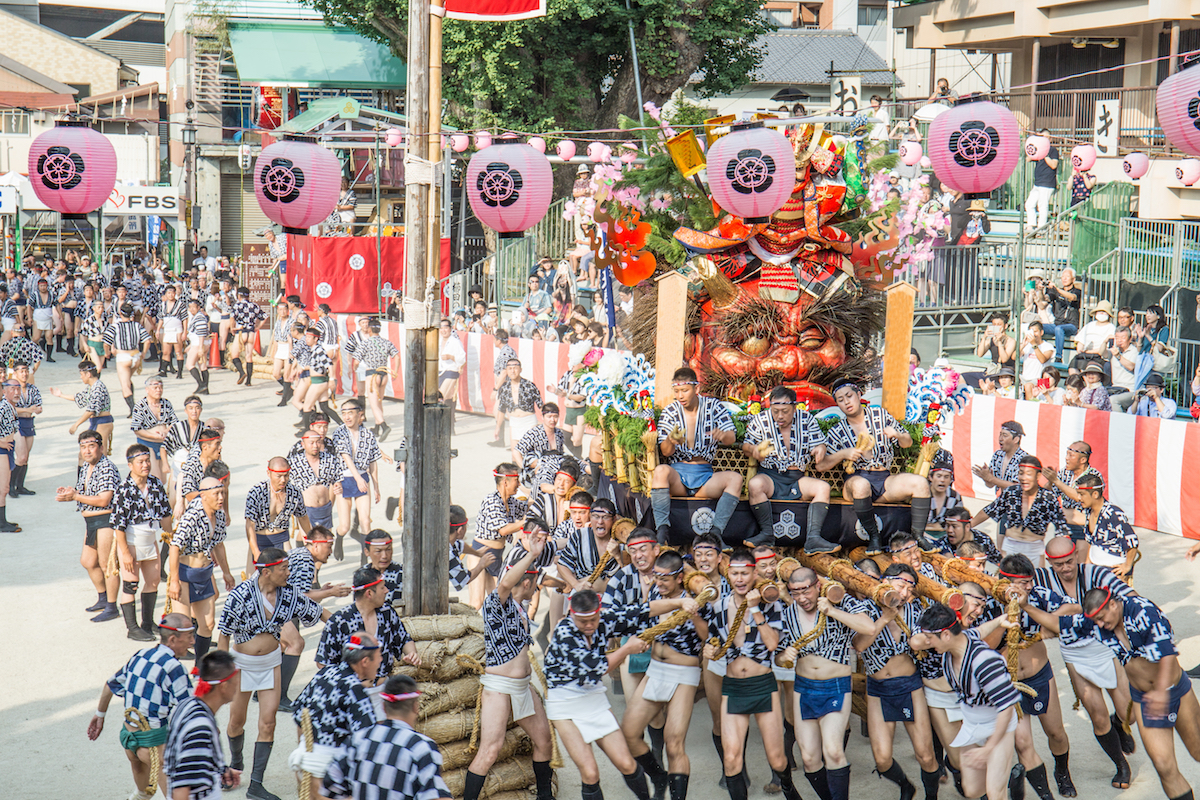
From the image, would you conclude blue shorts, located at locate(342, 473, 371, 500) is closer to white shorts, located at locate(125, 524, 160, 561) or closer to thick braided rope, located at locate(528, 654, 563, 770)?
white shorts, located at locate(125, 524, 160, 561)

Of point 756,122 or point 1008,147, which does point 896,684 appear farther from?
point 1008,147

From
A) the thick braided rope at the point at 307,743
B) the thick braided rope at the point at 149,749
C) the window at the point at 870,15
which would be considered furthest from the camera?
the window at the point at 870,15

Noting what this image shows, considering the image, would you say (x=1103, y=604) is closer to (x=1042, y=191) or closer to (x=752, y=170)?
(x=752, y=170)

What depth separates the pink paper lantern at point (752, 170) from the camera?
841 centimetres

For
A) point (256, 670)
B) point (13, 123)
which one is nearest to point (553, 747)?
point (256, 670)

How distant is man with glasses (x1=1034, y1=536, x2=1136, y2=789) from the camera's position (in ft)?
24.0

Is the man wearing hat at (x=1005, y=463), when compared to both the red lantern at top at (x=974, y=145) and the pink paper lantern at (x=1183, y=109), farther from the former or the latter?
the pink paper lantern at (x=1183, y=109)

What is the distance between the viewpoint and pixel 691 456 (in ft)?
27.7

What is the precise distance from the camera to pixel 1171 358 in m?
14.9

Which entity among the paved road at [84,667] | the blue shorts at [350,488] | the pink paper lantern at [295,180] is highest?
the pink paper lantern at [295,180]

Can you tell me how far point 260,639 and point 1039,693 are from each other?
481 centimetres

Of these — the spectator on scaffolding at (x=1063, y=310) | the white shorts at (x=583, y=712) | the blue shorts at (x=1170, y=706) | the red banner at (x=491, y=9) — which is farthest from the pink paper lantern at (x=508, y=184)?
the spectator on scaffolding at (x=1063, y=310)

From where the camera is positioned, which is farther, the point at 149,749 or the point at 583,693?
the point at 583,693

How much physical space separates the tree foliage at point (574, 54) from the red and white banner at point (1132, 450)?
40.8 feet
